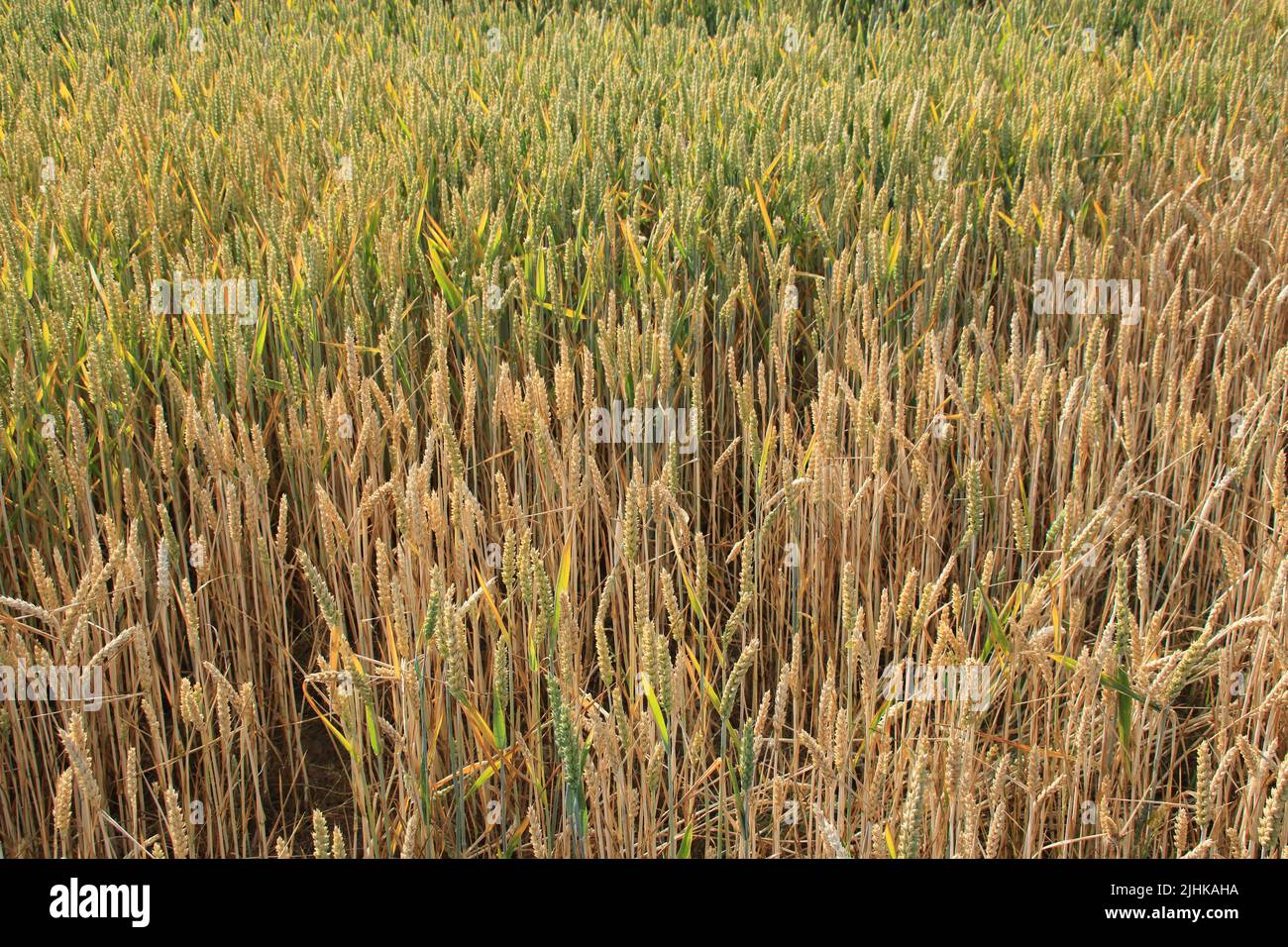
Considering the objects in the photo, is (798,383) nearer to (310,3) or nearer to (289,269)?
(289,269)

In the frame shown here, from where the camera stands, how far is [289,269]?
1.88m

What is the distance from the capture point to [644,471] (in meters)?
1.54

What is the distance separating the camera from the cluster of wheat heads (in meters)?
1.08

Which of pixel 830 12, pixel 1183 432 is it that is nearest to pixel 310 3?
pixel 830 12

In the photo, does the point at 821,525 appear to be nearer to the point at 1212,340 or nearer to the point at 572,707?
the point at 572,707

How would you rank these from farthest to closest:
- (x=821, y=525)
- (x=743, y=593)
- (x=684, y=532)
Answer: (x=821, y=525), (x=684, y=532), (x=743, y=593)

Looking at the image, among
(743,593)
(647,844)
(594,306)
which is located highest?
(594,306)

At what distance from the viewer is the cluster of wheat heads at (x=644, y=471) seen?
1.08 m

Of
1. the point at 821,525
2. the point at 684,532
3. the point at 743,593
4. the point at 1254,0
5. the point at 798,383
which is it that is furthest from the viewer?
the point at 1254,0

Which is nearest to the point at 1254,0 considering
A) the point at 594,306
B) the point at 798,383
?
the point at 798,383

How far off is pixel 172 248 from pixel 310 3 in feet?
7.32

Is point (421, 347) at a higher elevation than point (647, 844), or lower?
higher

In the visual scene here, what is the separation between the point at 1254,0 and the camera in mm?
3807

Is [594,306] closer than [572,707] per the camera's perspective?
No
